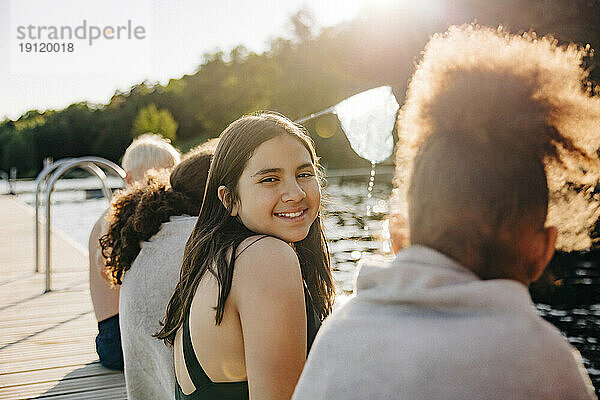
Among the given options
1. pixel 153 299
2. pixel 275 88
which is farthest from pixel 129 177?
pixel 275 88

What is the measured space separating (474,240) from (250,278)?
64 cm

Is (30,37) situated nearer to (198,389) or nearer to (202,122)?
(198,389)

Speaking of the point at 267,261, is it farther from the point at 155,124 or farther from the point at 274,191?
the point at 155,124

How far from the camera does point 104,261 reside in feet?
10.8

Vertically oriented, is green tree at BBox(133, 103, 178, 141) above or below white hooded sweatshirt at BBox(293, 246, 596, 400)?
above

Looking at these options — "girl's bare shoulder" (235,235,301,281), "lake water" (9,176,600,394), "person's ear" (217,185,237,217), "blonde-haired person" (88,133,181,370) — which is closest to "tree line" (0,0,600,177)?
"lake water" (9,176,600,394)

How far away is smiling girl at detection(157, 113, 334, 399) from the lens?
4.74 ft

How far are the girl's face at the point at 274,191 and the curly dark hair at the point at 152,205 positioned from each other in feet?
2.68

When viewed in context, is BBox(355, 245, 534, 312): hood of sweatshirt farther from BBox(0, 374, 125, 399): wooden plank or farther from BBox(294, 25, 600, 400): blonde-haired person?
BBox(0, 374, 125, 399): wooden plank

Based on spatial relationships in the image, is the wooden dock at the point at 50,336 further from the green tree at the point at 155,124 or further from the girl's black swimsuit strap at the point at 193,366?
the green tree at the point at 155,124

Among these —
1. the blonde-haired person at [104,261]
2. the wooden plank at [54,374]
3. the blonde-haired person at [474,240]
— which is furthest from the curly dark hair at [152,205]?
the blonde-haired person at [474,240]

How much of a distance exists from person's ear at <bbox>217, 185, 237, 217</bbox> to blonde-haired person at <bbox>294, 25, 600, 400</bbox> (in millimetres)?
701

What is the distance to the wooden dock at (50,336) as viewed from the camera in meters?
3.48

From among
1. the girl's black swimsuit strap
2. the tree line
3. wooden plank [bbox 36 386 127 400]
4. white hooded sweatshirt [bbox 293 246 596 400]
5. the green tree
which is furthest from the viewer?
the green tree
